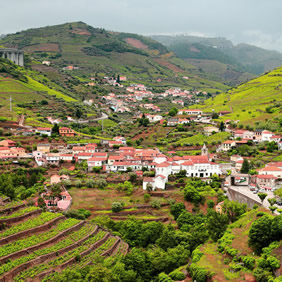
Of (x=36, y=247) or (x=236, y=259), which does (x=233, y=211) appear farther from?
(x=36, y=247)

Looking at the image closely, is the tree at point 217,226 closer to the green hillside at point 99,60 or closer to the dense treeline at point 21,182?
the dense treeline at point 21,182

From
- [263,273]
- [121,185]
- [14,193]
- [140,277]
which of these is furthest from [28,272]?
[121,185]

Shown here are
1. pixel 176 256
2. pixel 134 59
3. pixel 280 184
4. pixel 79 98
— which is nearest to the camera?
pixel 176 256

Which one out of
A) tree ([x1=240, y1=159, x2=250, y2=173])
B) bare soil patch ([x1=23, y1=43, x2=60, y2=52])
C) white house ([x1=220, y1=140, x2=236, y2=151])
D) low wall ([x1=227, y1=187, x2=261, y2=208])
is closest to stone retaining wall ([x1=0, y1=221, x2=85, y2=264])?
low wall ([x1=227, y1=187, x2=261, y2=208])

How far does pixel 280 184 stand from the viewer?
53281mm

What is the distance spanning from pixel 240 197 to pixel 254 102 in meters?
59.3

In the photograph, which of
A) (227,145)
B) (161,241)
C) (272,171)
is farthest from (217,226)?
(227,145)

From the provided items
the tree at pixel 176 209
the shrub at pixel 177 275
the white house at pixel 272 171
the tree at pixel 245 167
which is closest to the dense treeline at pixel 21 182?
the tree at pixel 176 209

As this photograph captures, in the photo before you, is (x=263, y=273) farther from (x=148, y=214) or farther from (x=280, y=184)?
(x=280, y=184)

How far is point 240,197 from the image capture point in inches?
1885

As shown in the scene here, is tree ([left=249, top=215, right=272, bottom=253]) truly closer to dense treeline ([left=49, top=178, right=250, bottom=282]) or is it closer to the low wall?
dense treeline ([left=49, top=178, right=250, bottom=282])

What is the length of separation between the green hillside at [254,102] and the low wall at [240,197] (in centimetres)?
3528

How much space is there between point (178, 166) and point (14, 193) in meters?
23.0

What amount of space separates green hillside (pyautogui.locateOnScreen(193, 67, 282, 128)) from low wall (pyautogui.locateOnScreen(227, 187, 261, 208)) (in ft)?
116
